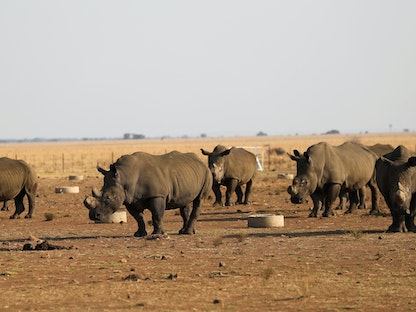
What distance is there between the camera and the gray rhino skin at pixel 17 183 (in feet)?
102

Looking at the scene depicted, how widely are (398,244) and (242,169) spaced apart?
16.2 meters

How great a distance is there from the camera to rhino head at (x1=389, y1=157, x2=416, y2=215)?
910 inches

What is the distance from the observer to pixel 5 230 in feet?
88.8

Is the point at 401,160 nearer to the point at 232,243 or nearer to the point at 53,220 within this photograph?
the point at 232,243

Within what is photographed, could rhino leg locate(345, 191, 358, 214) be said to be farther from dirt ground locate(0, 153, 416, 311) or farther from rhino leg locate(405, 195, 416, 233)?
rhino leg locate(405, 195, 416, 233)

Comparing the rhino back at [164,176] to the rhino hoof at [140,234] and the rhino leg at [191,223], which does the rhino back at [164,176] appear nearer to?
the rhino leg at [191,223]

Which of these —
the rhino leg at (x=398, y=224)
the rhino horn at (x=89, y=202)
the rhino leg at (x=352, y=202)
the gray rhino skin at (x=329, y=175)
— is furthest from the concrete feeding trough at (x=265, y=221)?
the rhino leg at (x=352, y=202)

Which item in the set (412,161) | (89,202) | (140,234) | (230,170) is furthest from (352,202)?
(89,202)

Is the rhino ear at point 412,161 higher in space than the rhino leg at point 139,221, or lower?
higher

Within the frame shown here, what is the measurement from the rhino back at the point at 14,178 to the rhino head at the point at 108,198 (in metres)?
8.68

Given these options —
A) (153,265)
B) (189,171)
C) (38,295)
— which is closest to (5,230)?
(189,171)

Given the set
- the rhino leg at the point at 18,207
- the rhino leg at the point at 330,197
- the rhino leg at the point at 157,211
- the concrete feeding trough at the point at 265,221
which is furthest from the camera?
the rhino leg at the point at 18,207

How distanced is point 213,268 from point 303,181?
11.4 metres

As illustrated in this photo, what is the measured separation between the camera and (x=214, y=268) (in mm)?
17828
